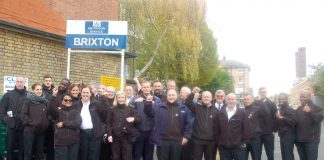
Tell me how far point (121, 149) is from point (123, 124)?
52cm

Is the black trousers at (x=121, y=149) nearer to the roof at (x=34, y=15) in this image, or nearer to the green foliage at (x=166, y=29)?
the roof at (x=34, y=15)

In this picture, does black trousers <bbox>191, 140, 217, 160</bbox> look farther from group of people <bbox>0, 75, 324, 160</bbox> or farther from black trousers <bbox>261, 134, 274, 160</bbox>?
black trousers <bbox>261, 134, 274, 160</bbox>

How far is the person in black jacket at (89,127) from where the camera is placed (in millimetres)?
7684

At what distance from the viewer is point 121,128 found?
7.66m

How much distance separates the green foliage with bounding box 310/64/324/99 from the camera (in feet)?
101

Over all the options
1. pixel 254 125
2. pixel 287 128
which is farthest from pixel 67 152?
pixel 287 128

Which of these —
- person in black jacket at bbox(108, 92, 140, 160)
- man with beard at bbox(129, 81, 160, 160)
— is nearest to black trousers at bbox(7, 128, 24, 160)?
person in black jacket at bbox(108, 92, 140, 160)

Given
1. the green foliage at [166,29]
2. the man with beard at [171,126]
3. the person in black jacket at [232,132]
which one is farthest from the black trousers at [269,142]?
the green foliage at [166,29]

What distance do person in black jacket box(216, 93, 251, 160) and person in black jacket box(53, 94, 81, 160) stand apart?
2.81 meters

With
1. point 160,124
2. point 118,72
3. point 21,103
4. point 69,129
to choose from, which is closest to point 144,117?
point 160,124

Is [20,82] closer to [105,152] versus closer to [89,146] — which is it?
[89,146]

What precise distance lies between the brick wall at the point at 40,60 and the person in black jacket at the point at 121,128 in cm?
574

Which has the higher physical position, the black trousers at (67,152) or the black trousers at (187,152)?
the black trousers at (67,152)

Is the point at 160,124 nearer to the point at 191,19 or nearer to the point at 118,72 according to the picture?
the point at 118,72
